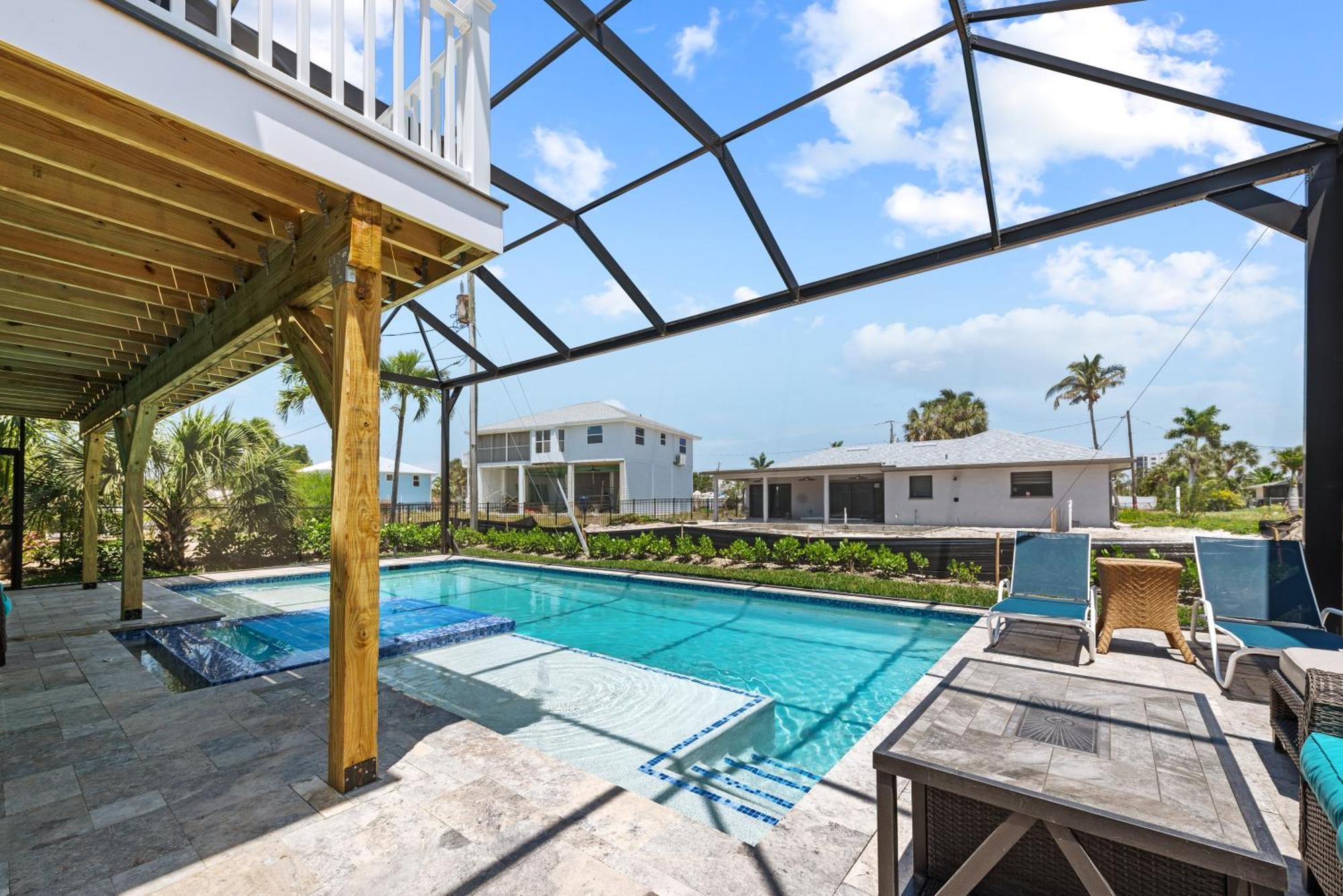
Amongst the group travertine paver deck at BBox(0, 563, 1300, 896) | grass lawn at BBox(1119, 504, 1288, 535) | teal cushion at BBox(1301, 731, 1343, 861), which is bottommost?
grass lawn at BBox(1119, 504, 1288, 535)

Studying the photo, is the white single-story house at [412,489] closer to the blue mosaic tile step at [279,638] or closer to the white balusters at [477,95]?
the blue mosaic tile step at [279,638]

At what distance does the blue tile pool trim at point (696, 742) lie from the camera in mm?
3430

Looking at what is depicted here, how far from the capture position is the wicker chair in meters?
1.76

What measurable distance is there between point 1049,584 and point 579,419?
23377 mm

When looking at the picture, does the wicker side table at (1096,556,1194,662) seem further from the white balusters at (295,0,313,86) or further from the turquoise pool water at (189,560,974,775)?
the white balusters at (295,0,313,86)

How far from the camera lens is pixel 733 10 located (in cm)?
479

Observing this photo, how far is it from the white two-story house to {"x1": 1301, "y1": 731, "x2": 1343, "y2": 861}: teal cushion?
23.6 meters

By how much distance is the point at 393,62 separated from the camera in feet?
9.30

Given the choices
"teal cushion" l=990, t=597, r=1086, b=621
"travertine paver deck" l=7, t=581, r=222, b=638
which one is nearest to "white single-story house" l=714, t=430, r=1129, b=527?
"teal cushion" l=990, t=597, r=1086, b=621

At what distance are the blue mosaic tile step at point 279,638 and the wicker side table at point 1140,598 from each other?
6045 millimetres

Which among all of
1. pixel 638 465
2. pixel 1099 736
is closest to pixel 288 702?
pixel 1099 736

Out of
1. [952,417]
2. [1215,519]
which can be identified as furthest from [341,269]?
[952,417]

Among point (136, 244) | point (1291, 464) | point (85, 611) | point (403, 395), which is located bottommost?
point (85, 611)

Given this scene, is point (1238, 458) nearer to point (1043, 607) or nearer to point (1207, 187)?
point (1043, 607)
